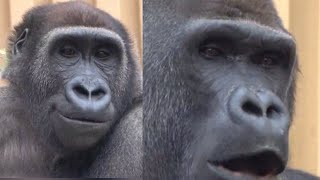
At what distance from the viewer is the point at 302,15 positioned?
1350 mm

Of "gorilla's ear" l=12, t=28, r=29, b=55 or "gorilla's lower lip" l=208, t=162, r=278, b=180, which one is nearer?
"gorilla's lower lip" l=208, t=162, r=278, b=180

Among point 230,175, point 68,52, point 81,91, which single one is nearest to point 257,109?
point 230,175

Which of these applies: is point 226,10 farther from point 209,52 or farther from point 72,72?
point 72,72

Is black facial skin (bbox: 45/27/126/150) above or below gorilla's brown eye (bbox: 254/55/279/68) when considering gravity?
below

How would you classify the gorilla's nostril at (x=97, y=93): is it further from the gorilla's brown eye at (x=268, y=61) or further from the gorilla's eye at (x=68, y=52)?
the gorilla's brown eye at (x=268, y=61)

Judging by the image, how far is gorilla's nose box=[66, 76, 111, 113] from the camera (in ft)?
4.21

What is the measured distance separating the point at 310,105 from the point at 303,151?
0.13 meters

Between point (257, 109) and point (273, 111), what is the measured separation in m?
0.03

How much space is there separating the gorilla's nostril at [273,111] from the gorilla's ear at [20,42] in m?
0.60

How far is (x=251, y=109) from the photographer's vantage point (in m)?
1.17

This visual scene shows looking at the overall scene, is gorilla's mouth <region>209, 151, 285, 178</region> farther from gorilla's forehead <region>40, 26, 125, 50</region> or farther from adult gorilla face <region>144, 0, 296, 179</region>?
gorilla's forehead <region>40, 26, 125, 50</region>

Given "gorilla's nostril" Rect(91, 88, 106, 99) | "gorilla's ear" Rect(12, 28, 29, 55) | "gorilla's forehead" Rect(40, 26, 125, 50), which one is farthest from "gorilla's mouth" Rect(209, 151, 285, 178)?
"gorilla's ear" Rect(12, 28, 29, 55)

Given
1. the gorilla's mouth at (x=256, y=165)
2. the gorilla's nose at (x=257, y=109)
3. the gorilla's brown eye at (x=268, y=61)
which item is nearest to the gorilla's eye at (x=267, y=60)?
the gorilla's brown eye at (x=268, y=61)

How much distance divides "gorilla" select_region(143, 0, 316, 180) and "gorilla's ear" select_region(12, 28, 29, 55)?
0.30m
